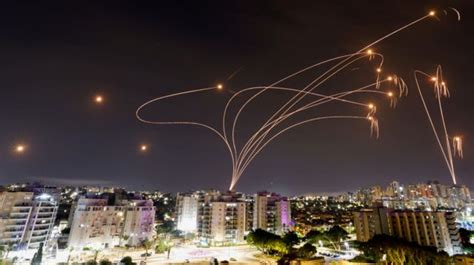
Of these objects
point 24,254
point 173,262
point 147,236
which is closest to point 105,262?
point 173,262

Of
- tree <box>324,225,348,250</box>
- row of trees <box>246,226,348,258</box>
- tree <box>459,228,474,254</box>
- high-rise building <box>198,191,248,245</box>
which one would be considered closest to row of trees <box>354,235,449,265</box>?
row of trees <box>246,226,348,258</box>

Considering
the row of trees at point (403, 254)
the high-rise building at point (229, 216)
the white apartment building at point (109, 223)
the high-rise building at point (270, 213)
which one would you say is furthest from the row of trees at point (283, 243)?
the white apartment building at point (109, 223)

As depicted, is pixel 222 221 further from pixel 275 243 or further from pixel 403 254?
pixel 403 254

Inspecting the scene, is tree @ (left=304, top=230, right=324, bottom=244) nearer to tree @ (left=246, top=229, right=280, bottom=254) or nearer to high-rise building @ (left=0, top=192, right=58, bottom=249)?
tree @ (left=246, top=229, right=280, bottom=254)

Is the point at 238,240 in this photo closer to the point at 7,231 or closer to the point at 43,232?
the point at 43,232

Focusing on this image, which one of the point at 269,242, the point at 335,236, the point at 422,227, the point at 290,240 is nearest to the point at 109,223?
the point at 269,242

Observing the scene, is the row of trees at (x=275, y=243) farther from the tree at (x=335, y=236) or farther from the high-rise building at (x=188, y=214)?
the high-rise building at (x=188, y=214)
